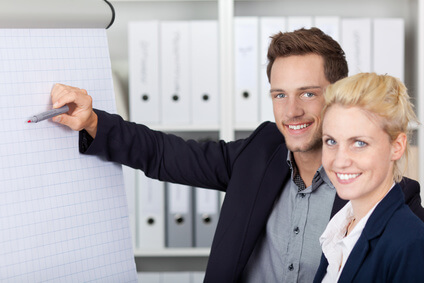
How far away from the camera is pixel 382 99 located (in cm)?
98

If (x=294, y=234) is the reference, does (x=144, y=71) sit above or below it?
above

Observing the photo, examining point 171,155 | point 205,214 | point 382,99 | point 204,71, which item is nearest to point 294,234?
point 171,155

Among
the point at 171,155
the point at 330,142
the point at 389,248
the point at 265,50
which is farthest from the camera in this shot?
the point at 265,50

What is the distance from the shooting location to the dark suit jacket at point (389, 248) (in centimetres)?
87

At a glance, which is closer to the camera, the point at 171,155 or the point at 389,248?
the point at 389,248

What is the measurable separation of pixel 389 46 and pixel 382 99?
115 centimetres

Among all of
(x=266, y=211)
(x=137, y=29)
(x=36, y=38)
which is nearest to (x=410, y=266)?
(x=266, y=211)

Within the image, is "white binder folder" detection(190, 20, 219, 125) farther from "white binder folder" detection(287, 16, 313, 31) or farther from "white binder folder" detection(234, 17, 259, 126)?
"white binder folder" detection(287, 16, 313, 31)

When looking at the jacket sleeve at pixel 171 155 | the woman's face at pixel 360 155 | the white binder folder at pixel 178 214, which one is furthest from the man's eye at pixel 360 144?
the white binder folder at pixel 178 214

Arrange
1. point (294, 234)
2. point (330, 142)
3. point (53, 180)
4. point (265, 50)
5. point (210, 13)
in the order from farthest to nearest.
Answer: point (210, 13), point (265, 50), point (294, 234), point (53, 180), point (330, 142)

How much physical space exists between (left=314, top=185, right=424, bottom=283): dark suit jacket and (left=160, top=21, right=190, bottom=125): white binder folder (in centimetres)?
118

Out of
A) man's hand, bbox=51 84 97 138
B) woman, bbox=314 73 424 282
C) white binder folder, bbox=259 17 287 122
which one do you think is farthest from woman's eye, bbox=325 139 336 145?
white binder folder, bbox=259 17 287 122

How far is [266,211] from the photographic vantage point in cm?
141

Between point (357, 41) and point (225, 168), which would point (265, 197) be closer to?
point (225, 168)
